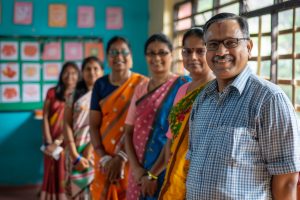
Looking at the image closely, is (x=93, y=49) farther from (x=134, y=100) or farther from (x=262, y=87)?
A: (x=262, y=87)

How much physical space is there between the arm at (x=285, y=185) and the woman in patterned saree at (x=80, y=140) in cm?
202

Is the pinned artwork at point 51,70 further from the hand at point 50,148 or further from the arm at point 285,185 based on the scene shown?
the arm at point 285,185

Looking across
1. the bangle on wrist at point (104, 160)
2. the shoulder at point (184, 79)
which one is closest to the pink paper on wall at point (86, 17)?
the bangle on wrist at point (104, 160)

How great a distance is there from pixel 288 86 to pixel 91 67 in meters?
1.45

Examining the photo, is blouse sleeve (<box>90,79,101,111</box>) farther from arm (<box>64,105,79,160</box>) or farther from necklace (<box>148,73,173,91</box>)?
arm (<box>64,105,79,160</box>)

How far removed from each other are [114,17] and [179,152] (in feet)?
10.7

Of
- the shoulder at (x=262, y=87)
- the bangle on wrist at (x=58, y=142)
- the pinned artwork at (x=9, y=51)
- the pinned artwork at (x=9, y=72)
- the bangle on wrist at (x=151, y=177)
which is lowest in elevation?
the bangle on wrist at (x=58, y=142)

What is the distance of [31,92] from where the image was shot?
4.51 meters

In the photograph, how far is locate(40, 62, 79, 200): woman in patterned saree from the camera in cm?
376

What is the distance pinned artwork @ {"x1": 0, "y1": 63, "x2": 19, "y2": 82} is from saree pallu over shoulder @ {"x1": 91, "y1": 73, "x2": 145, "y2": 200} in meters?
2.26

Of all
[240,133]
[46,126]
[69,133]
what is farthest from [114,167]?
[46,126]

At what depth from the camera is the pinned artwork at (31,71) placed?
176 inches

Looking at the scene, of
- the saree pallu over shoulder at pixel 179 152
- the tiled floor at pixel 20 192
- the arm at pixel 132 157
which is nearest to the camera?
the saree pallu over shoulder at pixel 179 152

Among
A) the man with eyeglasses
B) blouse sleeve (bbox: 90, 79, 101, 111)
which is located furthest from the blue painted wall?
the man with eyeglasses
